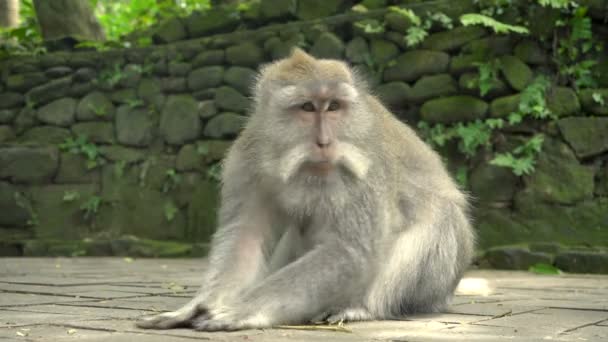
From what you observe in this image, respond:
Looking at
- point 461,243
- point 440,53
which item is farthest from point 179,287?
point 440,53

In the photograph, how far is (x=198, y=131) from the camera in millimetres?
8828

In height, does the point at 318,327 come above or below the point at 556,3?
below

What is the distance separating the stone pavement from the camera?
9.66 feet

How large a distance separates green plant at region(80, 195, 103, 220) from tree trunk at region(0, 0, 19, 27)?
383cm

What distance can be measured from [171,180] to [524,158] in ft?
12.9

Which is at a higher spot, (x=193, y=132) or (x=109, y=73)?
(x=109, y=73)

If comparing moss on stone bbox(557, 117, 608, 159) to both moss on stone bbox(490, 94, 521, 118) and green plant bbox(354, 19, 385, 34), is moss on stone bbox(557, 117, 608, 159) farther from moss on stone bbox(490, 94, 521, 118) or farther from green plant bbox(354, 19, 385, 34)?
green plant bbox(354, 19, 385, 34)

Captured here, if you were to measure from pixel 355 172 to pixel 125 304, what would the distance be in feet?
5.06

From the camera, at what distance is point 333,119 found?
318 centimetres

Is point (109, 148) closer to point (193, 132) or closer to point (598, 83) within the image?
point (193, 132)

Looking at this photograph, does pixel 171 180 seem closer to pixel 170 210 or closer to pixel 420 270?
pixel 170 210

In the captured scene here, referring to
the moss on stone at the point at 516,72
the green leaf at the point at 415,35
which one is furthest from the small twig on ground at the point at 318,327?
the green leaf at the point at 415,35

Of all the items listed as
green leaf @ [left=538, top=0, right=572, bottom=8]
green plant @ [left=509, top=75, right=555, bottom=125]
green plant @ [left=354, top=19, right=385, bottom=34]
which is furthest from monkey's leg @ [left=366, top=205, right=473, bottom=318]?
green plant @ [left=354, top=19, right=385, bottom=34]

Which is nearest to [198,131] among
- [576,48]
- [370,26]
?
[370,26]
